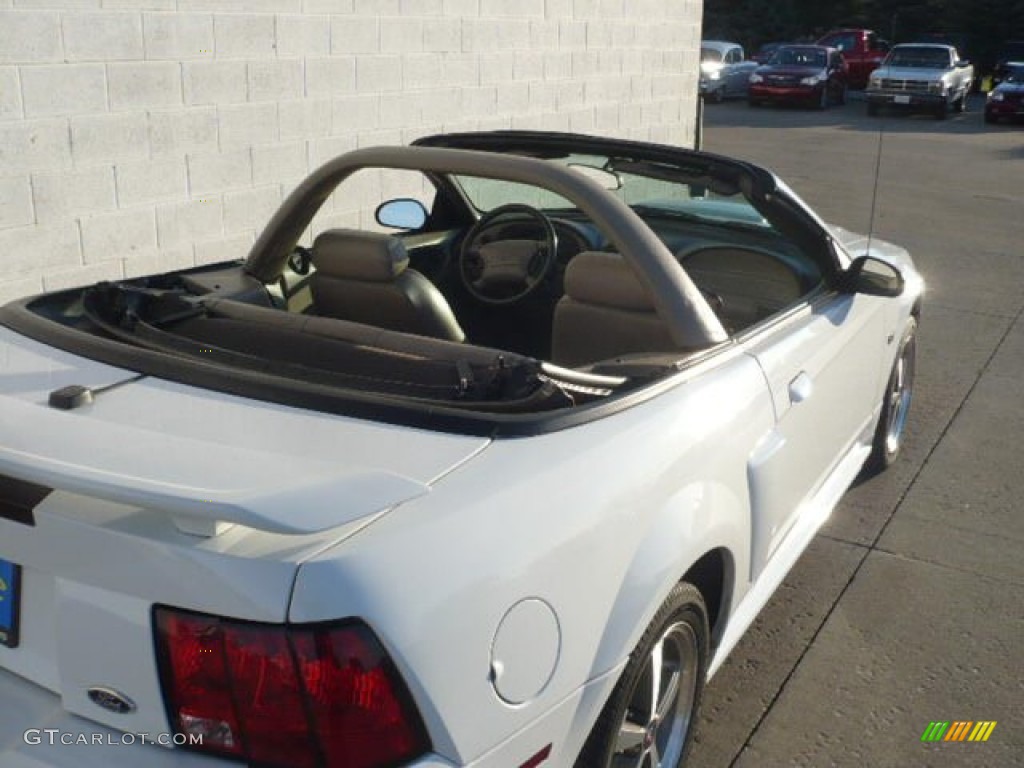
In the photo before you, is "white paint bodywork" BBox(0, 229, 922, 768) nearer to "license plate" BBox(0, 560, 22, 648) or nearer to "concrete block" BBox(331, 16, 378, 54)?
"license plate" BBox(0, 560, 22, 648)

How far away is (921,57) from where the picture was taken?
26.2 metres

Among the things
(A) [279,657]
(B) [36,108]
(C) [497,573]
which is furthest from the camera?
(B) [36,108]

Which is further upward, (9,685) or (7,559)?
(7,559)

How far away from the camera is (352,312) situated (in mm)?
3291

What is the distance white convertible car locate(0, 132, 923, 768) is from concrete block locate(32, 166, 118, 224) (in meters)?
1.73

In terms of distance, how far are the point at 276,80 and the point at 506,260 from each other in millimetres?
2633

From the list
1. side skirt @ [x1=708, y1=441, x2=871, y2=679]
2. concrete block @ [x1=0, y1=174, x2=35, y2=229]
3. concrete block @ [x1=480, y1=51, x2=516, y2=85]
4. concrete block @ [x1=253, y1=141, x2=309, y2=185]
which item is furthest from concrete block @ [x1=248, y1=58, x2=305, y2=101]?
side skirt @ [x1=708, y1=441, x2=871, y2=679]

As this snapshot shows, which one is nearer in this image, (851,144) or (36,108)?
(36,108)

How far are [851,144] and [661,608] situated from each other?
746 inches

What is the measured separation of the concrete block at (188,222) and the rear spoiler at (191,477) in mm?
3601

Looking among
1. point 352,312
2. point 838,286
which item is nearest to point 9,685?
point 352,312

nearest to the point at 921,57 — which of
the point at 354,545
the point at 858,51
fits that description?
the point at 858,51

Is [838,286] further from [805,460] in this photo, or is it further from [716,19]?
[716,19]
